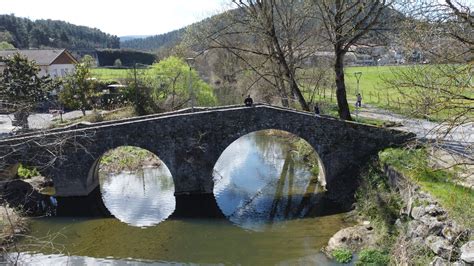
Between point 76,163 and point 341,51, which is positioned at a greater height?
point 341,51

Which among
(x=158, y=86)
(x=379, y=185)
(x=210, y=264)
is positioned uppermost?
(x=158, y=86)

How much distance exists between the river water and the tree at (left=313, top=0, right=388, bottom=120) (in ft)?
17.6

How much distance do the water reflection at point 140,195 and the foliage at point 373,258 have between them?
27.7 feet

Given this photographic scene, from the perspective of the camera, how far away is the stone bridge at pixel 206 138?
18766 millimetres

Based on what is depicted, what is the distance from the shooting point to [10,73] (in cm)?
3338

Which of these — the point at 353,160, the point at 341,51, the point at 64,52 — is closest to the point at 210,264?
the point at 353,160

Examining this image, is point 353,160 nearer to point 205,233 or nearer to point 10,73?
point 205,233

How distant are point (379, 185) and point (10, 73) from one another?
29.7 meters

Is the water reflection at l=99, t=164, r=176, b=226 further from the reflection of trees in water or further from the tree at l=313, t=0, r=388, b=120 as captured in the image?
the tree at l=313, t=0, r=388, b=120

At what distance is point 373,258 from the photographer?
12.9 metres

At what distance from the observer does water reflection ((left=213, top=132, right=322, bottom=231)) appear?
18031 millimetres

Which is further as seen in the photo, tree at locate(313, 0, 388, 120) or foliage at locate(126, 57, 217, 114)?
foliage at locate(126, 57, 217, 114)

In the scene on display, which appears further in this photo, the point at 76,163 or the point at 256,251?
the point at 76,163

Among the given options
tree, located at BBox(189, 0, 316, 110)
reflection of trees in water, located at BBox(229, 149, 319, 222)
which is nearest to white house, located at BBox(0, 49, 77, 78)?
tree, located at BBox(189, 0, 316, 110)
